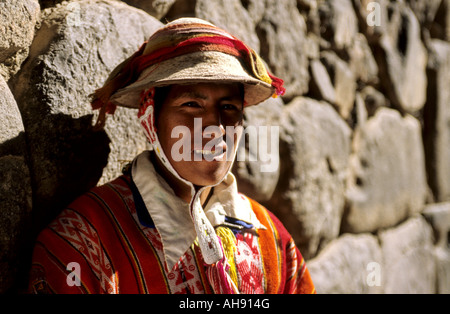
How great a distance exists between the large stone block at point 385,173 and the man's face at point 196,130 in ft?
3.79

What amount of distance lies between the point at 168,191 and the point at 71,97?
29 cm

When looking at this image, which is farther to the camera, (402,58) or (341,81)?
(402,58)

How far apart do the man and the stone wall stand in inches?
3.8

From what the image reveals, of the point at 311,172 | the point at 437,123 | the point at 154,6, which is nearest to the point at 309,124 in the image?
the point at 311,172

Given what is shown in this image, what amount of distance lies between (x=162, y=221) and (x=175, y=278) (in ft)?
0.38

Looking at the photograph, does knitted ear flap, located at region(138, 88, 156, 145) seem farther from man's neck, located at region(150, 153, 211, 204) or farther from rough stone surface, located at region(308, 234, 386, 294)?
rough stone surface, located at region(308, 234, 386, 294)

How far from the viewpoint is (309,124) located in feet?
5.82

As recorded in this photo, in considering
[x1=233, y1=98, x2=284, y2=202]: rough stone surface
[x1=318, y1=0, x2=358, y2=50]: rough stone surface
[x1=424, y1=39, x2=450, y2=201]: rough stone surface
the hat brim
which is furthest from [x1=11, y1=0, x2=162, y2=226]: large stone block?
[x1=424, y1=39, x2=450, y2=201]: rough stone surface

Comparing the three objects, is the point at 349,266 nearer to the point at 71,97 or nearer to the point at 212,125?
the point at 212,125

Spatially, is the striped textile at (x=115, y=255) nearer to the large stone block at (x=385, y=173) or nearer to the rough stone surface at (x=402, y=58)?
the large stone block at (x=385, y=173)

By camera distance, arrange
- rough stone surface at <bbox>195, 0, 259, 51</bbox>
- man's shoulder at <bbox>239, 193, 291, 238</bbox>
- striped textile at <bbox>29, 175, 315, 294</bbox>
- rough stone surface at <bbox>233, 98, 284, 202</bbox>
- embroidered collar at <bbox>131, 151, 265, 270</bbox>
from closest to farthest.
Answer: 1. striped textile at <bbox>29, 175, 315, 294</bbox>
2. embroidered collar at <bbox>131, 151, 265, 270</bbox>
3. man's shoulder at <bbox>239, 193, 291, 238</bbox>
4. rough stone surface at <bbox>195, 0, 259, 51</bbox>
5. rough stone surface at <bbox>233, 98, 284, 202</bbox>

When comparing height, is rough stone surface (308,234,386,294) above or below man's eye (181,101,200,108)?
below

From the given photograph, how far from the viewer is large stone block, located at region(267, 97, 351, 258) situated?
1.67 m
